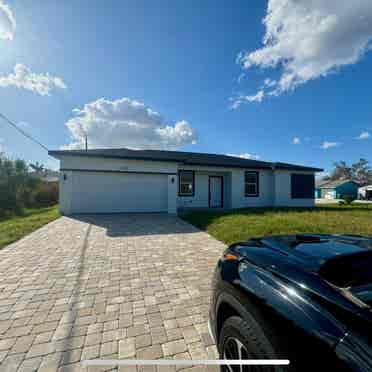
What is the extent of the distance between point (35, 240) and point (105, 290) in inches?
152

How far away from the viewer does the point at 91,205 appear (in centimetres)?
970

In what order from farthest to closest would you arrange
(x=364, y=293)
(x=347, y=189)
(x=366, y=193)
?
(x=347, y=189) → (x=366, y=193) → (x=364, y=293)

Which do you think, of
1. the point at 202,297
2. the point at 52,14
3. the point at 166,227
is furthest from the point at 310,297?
the point at 52,14

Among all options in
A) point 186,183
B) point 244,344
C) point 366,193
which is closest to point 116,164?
point 186,183

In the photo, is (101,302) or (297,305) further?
(101,302)

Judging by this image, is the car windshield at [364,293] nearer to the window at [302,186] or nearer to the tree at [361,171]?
the window at [302,186]

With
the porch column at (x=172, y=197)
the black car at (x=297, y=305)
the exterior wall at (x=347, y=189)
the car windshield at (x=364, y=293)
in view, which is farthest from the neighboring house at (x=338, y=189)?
the car windshield at (x=364, y=293)

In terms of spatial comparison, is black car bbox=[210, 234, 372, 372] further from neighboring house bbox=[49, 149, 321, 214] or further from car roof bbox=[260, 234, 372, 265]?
neighboring house bbox=[49, 149, 321, 214]

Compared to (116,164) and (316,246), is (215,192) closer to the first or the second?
(116,164)

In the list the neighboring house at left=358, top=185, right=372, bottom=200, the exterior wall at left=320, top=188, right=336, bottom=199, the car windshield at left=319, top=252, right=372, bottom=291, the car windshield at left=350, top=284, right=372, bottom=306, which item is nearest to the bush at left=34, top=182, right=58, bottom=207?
the car windshield at left=319, top=252, right=372, bottom=291

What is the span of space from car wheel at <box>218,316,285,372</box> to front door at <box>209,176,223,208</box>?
11437 millimetres

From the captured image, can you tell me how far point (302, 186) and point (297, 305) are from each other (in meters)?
15.5

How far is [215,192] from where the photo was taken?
12.9 meters

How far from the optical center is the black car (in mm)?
763
